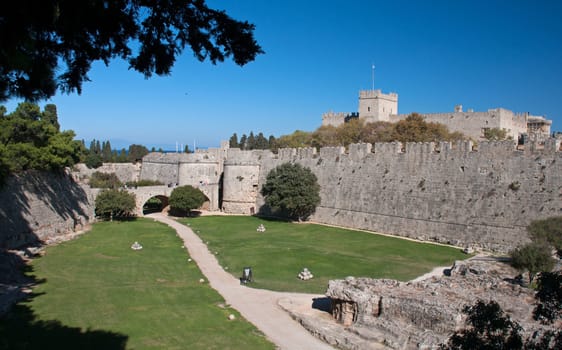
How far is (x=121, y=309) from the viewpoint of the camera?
12.4m

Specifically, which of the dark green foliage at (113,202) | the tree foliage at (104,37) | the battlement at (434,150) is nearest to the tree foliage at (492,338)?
the tree foliage at (104,37)

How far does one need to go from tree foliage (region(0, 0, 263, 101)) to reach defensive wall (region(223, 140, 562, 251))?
16.9 meters

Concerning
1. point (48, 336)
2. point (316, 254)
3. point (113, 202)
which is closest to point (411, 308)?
point (48, 336)

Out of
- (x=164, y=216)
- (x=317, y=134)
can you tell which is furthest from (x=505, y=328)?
(x=317, y=134)

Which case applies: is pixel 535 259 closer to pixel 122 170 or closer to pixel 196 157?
pixel 196 157

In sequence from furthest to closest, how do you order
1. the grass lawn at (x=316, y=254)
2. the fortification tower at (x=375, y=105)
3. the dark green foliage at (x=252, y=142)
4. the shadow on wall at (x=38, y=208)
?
the dark green foliage at (x=252, y=142)
the fortification tower at (x=375, y=105)
the shadow on wall at (x=38, y=208)
the grass lawn at (x=316, y=254)

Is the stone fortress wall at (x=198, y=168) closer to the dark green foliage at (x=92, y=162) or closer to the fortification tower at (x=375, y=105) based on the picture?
the dark green foliage at (x=92, y=162)

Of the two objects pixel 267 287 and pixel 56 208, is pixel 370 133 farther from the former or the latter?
pixel 267 287

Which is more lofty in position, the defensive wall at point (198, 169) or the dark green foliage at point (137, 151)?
the dark green foliage at point (137, 151)

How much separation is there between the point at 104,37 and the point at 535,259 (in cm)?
1268

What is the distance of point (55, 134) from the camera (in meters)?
25.9

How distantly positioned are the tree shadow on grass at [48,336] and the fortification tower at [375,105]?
1664 inches

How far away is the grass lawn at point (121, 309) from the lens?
1026 cm

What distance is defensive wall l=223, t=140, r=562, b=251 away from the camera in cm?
2009
